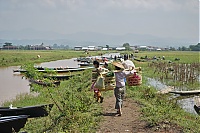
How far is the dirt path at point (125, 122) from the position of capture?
6.59m

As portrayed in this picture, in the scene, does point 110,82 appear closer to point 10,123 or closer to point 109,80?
point 109,80

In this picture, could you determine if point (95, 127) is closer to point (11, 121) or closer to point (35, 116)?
point (11, 121)

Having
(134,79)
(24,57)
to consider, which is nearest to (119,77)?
(134,79)

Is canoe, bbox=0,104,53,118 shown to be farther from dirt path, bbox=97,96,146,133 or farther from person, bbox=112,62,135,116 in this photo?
person, bbox=112,62,135,116

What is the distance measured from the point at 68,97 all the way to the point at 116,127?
1882mm

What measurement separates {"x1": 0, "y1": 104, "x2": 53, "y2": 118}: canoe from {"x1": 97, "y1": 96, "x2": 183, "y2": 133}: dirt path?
6.60 feet

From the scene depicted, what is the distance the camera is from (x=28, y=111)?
902 centimetres

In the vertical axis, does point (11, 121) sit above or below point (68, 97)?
below

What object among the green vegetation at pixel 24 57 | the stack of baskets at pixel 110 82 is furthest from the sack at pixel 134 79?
the green vegetation at pixel 24 57

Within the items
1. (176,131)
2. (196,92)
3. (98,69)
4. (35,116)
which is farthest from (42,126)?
(196,92)

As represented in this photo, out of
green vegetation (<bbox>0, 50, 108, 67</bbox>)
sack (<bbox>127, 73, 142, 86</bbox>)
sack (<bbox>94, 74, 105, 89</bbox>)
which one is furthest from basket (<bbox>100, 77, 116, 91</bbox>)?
green vegetation (<bbox>0, 50, 108, 67</bbox>)

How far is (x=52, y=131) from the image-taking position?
284 inches

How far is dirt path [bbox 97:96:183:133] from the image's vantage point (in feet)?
21.6

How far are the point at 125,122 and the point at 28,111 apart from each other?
11.7ft
